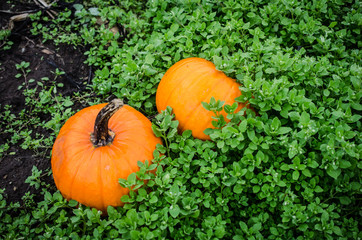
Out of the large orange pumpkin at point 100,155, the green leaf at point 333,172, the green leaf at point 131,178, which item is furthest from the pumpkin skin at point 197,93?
the green leaf at point 333,172

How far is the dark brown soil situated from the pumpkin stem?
1088mm

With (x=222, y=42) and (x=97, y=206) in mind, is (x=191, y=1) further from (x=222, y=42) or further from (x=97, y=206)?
(x=97, y=206)

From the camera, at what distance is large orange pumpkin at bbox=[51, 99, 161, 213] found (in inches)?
109

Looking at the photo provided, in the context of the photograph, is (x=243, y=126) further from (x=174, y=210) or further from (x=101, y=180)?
(x=101, y=180)

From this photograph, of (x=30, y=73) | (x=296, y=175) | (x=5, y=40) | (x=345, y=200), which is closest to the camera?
(x=296, y=175)

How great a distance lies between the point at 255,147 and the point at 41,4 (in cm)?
466

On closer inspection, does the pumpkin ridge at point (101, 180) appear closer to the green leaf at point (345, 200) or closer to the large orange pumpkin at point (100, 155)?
the large orange pumpkin at point (100, 155)

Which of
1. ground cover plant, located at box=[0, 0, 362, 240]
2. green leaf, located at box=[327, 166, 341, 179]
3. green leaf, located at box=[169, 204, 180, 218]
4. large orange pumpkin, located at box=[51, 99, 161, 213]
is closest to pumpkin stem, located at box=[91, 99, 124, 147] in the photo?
large orange pumpkin, located at box=[51, 99, 161, 213]

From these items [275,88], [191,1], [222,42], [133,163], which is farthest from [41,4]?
[275,88]

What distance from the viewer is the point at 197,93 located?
3.04 meters

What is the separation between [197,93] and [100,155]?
1.20 meters

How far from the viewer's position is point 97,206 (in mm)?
2836

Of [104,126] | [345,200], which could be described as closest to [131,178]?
[104,126]

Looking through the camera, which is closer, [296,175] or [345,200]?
[296,175]
